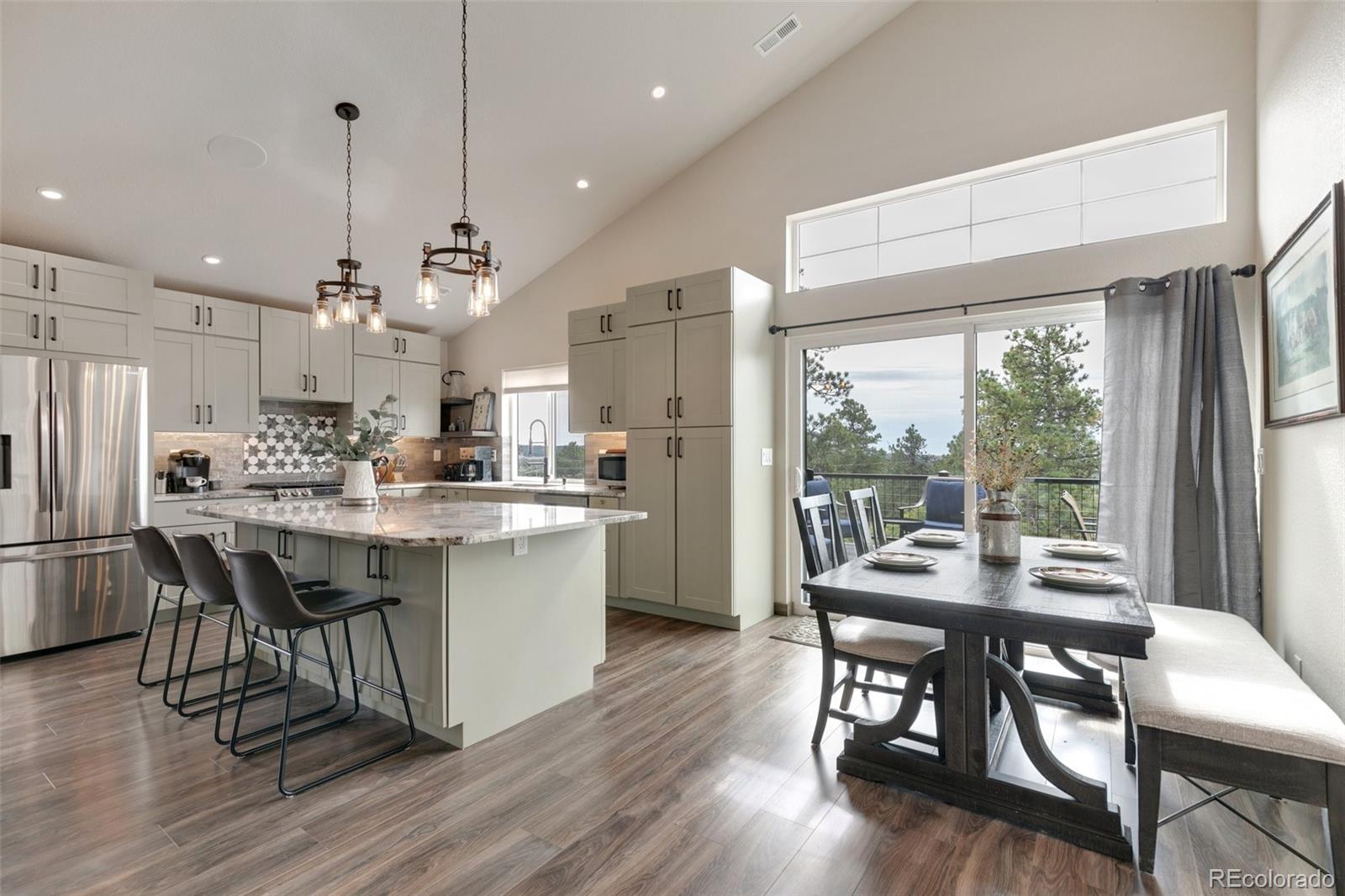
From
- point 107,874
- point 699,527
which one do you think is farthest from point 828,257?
point 107,874

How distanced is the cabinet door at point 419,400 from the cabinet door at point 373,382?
0.23 ft

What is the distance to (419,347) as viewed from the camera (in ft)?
21.4

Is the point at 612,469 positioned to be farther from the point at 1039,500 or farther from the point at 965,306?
the point at 1039,500

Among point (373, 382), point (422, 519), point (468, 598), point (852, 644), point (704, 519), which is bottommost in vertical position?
point (852, 644)

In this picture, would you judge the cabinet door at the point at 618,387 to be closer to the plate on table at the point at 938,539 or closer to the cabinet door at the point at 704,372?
the cabinet door at the point at 704,372

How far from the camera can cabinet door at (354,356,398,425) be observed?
594cm

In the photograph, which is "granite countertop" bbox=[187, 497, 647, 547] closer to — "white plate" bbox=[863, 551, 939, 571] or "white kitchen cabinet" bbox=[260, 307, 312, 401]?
"white plate" bbox=[863, 551, 939, 571]

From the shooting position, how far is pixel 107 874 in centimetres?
179

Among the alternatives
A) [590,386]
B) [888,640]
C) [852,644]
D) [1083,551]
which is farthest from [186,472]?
[1083,551]

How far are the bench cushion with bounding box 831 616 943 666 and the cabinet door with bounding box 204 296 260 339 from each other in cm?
524

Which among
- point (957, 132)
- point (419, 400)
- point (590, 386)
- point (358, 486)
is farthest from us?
point (419, 400)

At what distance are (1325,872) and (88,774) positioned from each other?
4.10 metres

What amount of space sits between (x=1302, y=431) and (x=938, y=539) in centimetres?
134

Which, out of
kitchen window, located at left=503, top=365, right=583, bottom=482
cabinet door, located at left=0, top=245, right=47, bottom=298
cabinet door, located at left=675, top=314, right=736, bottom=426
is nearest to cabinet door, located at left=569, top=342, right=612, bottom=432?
kitchen window, located at left=503, top=365, right=583, bottom=482
